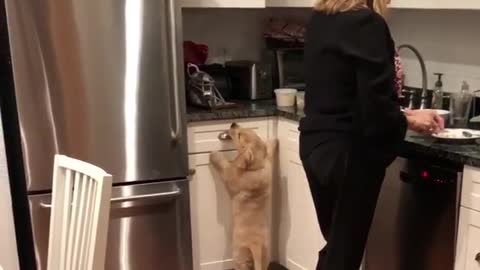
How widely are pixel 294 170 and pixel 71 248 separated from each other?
4.63ft

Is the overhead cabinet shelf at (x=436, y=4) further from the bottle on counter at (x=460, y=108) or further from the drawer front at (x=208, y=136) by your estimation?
the drawer front at (x=208, y=136)

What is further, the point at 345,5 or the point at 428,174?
the point at 428,174

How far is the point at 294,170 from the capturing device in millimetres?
2984

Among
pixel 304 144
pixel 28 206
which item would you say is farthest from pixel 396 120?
pixel 28 206

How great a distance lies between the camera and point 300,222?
3004 millimetres

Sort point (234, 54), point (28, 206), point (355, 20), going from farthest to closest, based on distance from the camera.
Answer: point (234, 54) → point (28, 206) → point (355, 20)

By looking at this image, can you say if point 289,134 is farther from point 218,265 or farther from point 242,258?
point 218,265

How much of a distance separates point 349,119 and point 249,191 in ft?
3.19

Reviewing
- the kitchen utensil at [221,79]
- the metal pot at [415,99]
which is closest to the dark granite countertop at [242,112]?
the kitchen utensil at [221,79]

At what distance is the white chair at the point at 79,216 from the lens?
1591 mm

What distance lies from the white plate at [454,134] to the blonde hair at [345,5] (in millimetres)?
513

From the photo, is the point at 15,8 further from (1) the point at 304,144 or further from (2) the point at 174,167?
(1) the point at 304,144

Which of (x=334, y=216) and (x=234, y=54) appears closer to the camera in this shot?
(x=334, y=216)

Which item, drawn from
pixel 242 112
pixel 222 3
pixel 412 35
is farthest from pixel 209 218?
pixel 412 35
